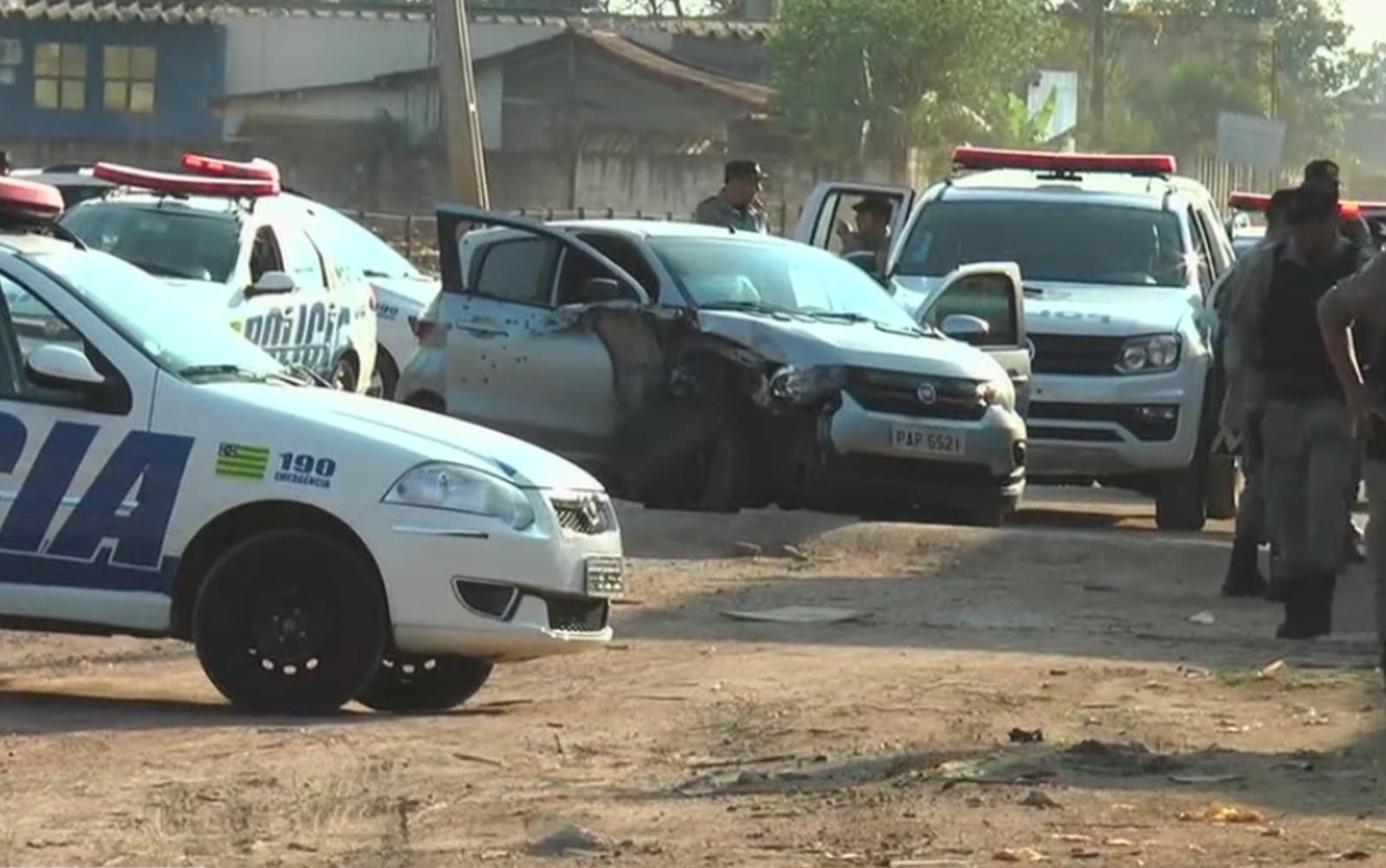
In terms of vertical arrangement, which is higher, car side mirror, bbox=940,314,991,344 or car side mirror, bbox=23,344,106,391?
car side mirror, bbox=23,344,106,391

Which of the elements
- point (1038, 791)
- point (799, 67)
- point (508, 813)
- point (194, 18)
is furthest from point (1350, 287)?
point (194, 18)

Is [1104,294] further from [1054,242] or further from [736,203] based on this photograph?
[736,203]

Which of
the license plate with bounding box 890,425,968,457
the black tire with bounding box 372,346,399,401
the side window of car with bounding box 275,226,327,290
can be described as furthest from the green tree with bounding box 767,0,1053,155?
the license plate with bounding box 890,425,968,457

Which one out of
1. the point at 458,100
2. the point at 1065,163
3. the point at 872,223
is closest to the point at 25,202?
the point at 1065,163

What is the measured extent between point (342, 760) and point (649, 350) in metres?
7.59

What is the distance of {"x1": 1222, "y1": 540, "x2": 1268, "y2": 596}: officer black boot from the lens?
15445 mm

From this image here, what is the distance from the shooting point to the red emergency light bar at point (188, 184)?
20859 millimetres

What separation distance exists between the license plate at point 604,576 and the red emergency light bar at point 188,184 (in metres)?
10.1

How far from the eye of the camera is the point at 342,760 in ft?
31.6

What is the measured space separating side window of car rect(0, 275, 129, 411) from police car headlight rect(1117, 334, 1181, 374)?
880 centimetres

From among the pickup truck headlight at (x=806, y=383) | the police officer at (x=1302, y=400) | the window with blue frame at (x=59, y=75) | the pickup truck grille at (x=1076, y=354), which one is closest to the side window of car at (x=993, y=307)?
the pickup truck grille at (x=1076, y=354)

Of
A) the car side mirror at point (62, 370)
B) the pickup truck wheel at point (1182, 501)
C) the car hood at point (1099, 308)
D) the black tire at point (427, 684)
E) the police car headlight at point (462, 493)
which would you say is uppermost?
the car side mirror at point (62, 370)

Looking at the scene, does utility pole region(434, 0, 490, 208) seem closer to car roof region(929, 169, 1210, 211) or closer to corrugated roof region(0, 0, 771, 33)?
car roof region(929, 169, 1210, 211)

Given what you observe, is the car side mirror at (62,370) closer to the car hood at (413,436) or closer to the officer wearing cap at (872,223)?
the car hood at (413,436)
